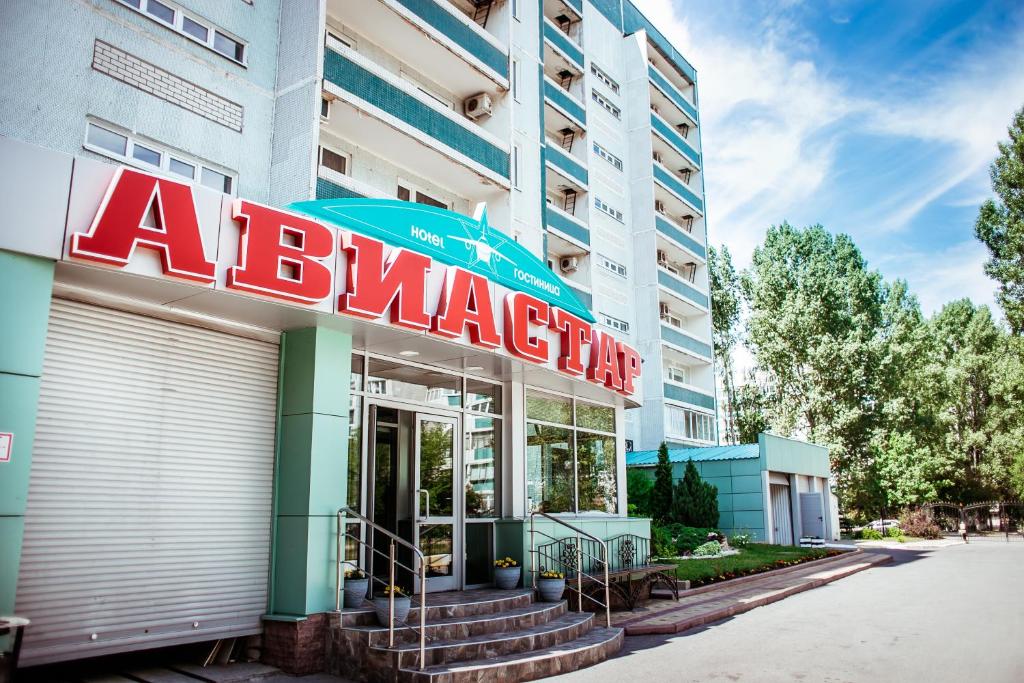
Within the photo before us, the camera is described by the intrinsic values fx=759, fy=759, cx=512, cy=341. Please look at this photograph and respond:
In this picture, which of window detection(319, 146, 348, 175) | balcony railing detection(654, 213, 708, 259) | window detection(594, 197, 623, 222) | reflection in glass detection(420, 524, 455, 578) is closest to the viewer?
reflection in glass detection(420, 524, 455, 578)

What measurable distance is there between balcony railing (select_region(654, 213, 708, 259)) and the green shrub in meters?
18.6

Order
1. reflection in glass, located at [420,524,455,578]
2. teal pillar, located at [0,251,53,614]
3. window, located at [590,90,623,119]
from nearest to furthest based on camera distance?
teal pillar, located at [0,251,53,614] → reflection in glass, located at [420,524,455,578] → window, located at [590,90,623,119]

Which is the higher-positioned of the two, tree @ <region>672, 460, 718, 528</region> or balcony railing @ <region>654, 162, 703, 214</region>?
balcony railing @ <region>654, 162, 703, 214</region>

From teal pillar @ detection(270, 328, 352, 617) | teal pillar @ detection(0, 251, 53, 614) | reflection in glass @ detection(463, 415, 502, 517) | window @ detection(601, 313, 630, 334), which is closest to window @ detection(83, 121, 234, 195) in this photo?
teal pillar @ detection(270, 328, 352, 617)

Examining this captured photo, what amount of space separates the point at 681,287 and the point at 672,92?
11.4m

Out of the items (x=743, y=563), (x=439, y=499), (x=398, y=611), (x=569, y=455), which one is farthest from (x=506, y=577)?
(x=743, y=563)

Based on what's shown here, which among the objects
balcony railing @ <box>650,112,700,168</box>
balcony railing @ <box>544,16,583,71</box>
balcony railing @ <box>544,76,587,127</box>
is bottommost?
balcony railing @ <box>544,76,587,127</box>

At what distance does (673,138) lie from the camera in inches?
1614

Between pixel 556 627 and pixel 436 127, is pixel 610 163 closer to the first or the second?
pixel 436 127

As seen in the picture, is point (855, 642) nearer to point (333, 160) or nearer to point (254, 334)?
point (254, 334)

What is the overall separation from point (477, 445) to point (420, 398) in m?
1.53

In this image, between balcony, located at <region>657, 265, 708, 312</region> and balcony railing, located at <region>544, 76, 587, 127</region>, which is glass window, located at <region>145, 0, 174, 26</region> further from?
balcony, located at <region>657, 265, 708, 312</region>

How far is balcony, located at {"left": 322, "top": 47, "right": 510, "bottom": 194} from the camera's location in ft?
46.7

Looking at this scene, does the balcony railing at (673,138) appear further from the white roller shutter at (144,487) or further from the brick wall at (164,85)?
the white roller shutter at (144,487)
